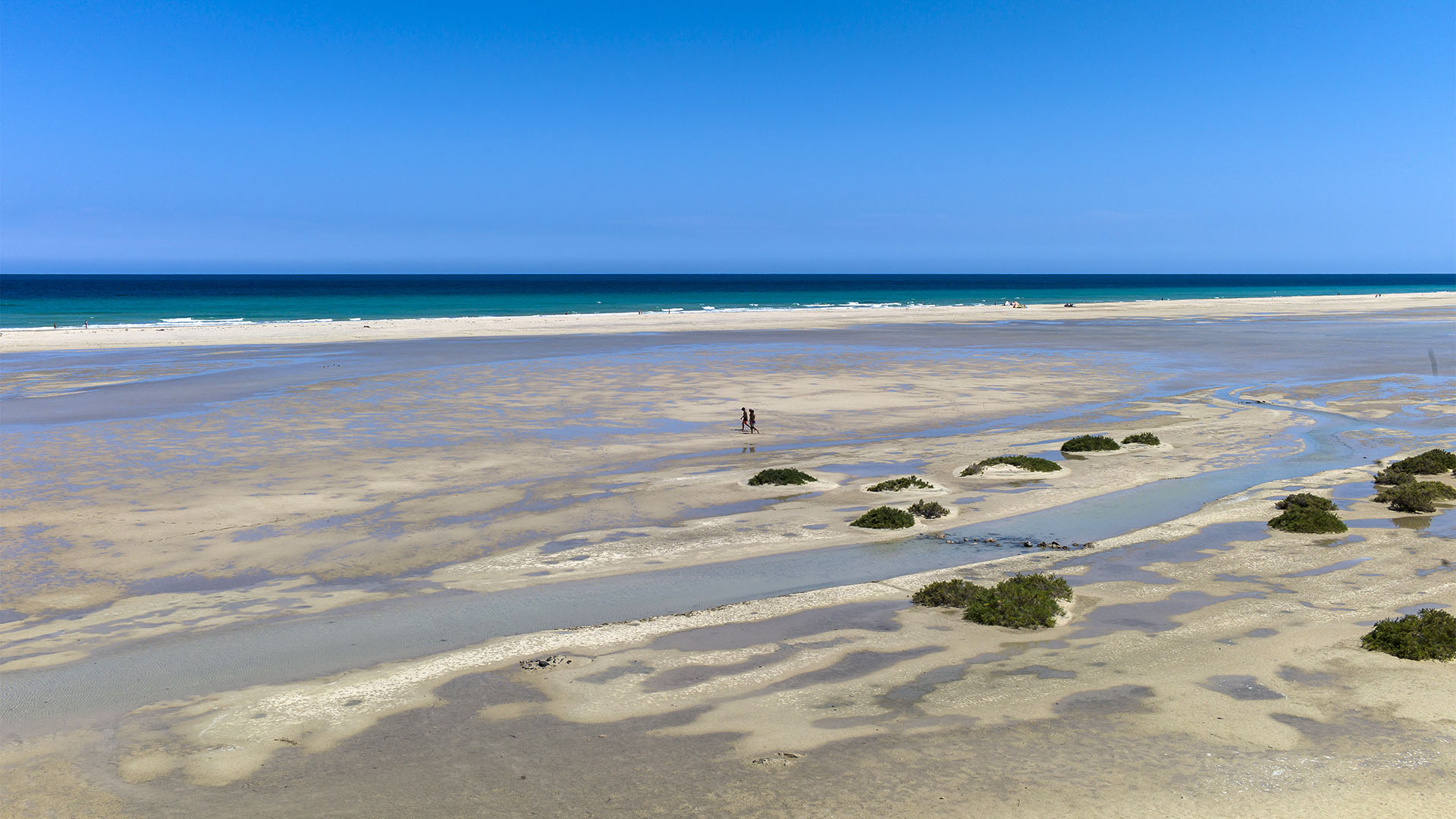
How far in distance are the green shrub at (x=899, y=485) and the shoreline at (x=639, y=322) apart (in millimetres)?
55428

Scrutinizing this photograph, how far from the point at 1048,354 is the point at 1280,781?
162ft

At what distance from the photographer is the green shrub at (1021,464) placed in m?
22.1

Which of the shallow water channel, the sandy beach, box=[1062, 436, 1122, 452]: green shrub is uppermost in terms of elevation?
box=[1062, 436, 1122, 452]: green shrub

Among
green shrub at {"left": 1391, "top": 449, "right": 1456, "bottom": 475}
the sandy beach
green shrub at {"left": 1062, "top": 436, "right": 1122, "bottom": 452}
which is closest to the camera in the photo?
the sandy beach

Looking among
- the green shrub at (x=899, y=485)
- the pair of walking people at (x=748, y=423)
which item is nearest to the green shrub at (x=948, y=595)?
the green shrub at (x=899, y=485)

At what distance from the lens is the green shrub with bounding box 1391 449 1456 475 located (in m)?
20.6

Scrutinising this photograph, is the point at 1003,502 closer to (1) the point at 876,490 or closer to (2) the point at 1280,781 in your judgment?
(1) the point at 876,490

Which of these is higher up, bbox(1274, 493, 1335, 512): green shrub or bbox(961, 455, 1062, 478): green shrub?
bbox(1274, 493, 1335, 512): green shrub

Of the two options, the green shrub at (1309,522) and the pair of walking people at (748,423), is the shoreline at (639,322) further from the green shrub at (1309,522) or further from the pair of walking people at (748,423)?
the green shrub at (1309,522)

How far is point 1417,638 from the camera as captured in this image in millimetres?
11086

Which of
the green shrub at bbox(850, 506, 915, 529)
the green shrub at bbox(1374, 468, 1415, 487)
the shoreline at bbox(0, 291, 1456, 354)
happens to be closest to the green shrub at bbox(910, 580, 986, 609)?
the green shrub at bbox(850, 506, 915, 529)

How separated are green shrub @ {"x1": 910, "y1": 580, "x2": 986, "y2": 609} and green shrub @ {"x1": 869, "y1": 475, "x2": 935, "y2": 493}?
6.93 metres

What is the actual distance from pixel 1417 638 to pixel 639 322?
3231 inches

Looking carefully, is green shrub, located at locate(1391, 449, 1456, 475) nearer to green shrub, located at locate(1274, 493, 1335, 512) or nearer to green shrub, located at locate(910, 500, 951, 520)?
green shrub, located at locate(1274, 493, 1335, 512)
